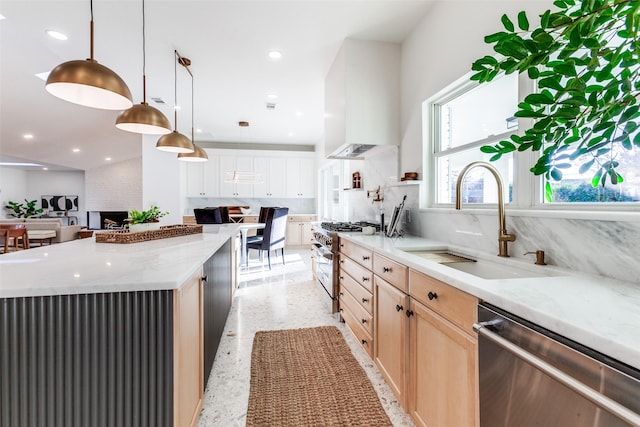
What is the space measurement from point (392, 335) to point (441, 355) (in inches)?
19.1

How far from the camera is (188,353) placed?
1336mm

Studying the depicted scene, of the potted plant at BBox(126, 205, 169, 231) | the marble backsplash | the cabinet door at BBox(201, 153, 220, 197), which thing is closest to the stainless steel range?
the marble backsplash

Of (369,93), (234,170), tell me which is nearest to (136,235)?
(369,93)

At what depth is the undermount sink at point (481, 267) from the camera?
1.38m

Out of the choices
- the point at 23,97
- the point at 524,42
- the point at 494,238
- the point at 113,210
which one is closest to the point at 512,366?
the point at 524,42

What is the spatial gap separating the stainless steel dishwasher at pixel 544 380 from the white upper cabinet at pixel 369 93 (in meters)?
2.18

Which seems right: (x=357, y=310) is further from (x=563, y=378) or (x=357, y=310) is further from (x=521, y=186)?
(x=563, y=378)

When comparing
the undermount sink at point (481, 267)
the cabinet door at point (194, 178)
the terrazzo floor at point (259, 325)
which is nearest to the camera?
the undermount sink at point (481, 267)

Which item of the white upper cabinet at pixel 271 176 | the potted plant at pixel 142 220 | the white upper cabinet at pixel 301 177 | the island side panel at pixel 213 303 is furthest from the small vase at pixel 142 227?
the white upper cabinet at pixel 301 177

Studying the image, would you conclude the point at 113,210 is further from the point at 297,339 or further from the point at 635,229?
the point at 635,229

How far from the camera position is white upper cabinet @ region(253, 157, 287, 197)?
286 inches

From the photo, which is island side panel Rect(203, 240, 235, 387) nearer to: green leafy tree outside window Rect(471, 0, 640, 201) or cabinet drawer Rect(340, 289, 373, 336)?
cabinet drawer Rect(340, 289, 373, 336)

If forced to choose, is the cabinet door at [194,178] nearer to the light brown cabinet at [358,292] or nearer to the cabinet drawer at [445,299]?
the light brown cabinet at [358,292]

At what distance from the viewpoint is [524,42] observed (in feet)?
2.26
